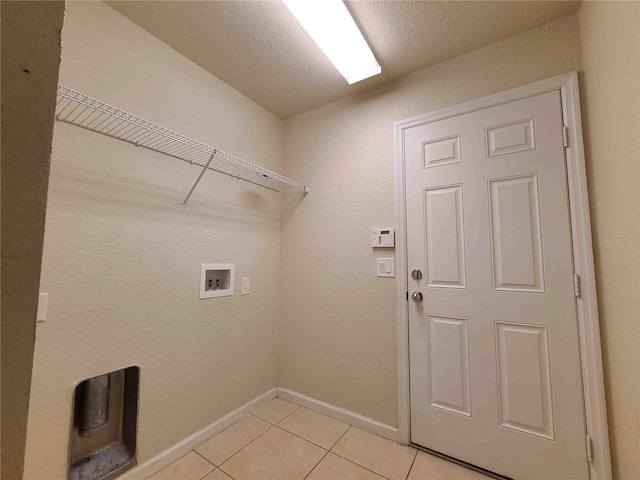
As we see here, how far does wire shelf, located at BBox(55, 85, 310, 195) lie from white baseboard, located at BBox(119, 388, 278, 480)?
1.63 metres

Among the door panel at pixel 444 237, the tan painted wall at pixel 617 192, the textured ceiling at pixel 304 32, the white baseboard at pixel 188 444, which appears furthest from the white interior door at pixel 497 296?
the white baseboard at pixel 188 444

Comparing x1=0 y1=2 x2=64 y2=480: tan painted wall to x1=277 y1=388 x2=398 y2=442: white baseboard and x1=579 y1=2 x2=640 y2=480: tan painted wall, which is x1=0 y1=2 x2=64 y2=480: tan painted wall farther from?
x1=277 y1=388 x2=398 y2=442: white baseboard

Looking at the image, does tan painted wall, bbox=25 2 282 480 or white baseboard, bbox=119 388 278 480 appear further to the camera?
white baseboard, bbox=119 388 278 480

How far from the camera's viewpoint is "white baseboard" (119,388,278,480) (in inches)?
52.9

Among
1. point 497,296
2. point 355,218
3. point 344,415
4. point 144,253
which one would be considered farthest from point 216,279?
point 497,296

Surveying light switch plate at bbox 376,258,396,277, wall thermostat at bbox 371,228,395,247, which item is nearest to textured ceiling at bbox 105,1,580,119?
wall thermostat at bbox 371,228,395,247

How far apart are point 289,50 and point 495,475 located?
2722 mm

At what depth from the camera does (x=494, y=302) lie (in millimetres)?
1445

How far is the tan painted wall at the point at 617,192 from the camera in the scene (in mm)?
928

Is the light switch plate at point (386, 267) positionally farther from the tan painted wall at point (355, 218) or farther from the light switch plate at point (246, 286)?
the light switch plate at point (246, 286)

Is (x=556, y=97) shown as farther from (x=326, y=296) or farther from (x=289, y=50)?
(x=326, y=296)

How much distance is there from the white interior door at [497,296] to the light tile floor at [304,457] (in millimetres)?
151

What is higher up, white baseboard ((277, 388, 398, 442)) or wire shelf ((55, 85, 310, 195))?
wire shelf ((55, 85, 310, 195))

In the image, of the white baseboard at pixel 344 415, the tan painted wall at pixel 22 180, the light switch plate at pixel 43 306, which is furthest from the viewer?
the white baseboard at pixel 344 415
